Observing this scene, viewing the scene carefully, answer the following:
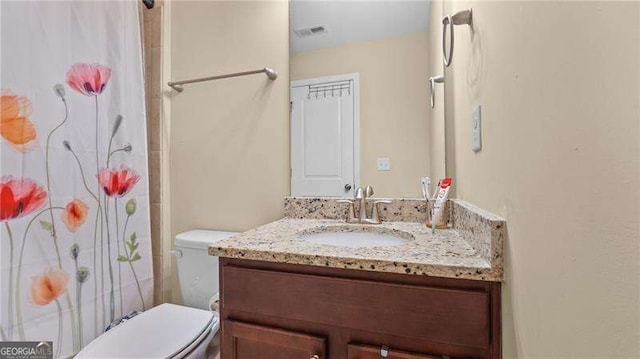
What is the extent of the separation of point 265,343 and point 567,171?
741 mm

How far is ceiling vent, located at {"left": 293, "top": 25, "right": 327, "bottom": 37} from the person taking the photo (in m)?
1.32

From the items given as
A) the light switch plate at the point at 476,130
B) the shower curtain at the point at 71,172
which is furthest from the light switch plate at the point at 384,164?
the shower curtain at the point at 71,172

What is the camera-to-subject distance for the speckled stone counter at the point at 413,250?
600mm

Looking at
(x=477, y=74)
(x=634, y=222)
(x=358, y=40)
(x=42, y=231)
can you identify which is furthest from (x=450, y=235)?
(x=42, y=231)

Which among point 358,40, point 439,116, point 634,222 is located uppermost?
point 358,40

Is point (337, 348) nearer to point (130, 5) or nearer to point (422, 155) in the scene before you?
point (422, 155)

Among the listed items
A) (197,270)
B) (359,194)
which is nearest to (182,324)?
(197,270)

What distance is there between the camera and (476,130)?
2.47 feet

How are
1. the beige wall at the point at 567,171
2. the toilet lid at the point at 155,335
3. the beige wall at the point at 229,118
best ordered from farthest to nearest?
1. the beige wall at the point at 229,118
2. the toilet lid at the point at 155,335
3. the beige wall at the point at 567,171

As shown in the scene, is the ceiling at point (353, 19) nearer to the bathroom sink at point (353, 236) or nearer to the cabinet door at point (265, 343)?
the bathroom sink at point (353, 236)

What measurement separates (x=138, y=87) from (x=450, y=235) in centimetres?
150

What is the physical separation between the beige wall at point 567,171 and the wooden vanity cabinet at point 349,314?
0.22ft

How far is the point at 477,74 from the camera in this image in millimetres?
747

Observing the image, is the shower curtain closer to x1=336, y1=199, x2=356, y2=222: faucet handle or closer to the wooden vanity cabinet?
the wooden vanity cabinet
